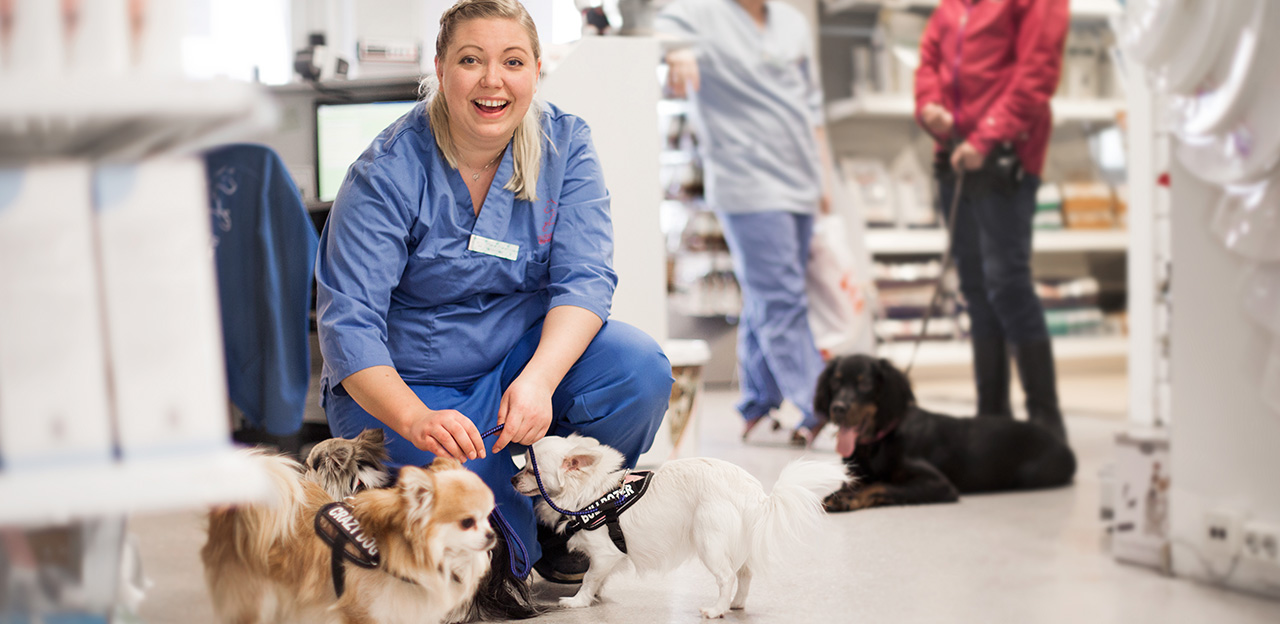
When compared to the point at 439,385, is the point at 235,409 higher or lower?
lower

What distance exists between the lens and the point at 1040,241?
4070 millimetres

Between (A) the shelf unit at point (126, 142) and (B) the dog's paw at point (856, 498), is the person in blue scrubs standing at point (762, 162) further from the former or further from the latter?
(A) the shelf unit at point (126, 142)

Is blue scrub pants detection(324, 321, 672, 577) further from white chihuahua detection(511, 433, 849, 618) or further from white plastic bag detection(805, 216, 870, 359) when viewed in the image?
white plastic bag detection(805, 216, 870, 359)

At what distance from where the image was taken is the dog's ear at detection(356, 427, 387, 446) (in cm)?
132

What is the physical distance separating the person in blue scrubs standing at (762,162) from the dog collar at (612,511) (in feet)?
6.40

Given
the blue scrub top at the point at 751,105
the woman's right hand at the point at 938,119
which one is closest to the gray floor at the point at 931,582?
the woman's right hand at the point at 938,119

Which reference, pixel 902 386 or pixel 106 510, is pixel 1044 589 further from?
pixel 106 510

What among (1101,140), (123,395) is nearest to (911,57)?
(1101,140)

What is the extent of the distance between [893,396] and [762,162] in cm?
135

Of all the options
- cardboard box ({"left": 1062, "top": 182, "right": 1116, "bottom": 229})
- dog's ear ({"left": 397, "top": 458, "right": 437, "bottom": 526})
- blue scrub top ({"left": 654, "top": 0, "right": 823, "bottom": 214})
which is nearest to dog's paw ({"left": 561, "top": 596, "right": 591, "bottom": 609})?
dog's ear ({"left": 397, "top": 458, "right": 437, "bottom": 526})

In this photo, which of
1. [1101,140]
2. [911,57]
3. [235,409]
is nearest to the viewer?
[235,409]

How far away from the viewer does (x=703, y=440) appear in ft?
11.0

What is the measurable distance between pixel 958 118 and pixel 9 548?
2860 millimetres

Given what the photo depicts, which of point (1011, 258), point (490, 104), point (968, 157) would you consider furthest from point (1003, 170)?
point (490, 104)
